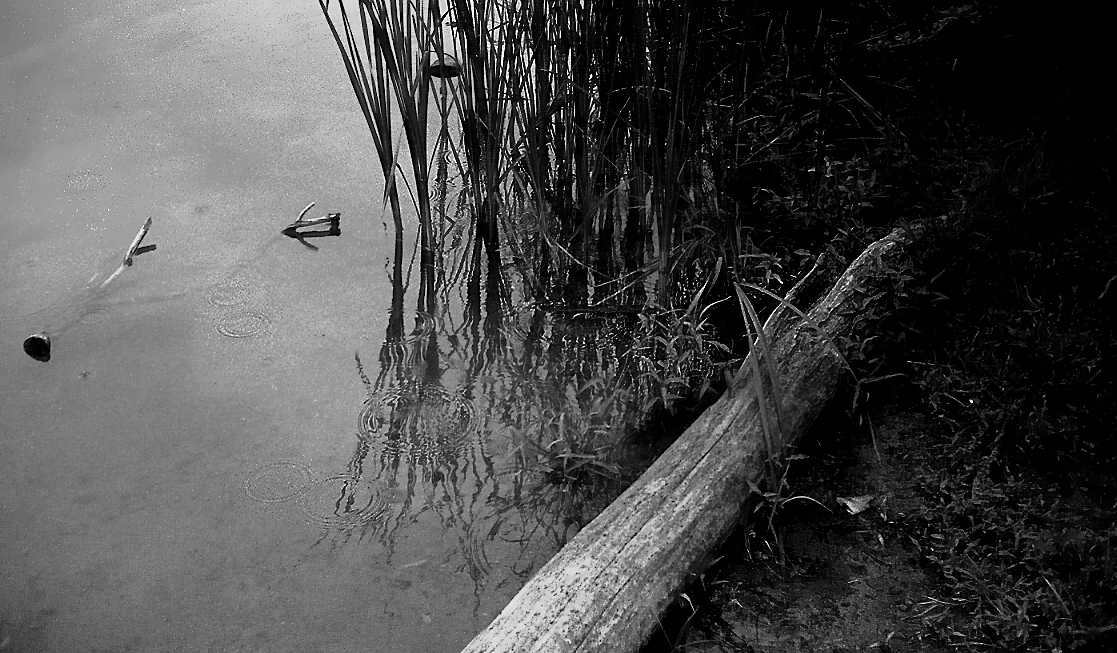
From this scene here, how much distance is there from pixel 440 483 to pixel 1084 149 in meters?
1.49

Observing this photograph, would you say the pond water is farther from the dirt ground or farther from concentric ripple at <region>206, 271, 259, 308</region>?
the dirt ground

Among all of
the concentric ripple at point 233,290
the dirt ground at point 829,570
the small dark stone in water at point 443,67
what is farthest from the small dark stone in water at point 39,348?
the dirt ground at point 829,570

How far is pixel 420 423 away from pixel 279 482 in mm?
295

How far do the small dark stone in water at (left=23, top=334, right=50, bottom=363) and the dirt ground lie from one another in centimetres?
147

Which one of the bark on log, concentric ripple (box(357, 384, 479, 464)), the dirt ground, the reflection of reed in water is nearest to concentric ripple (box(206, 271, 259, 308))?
concentric ripple (box(357, 384, 479, 464))

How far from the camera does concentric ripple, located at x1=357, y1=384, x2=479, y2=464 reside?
1.92 meters

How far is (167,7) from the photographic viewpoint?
3.57 metres

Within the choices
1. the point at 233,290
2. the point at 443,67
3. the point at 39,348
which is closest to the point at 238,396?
the point at 233,290

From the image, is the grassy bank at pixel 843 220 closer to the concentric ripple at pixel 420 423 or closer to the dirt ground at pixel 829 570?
the dirt ground at pixel 829 570

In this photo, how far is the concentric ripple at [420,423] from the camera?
6.28 ft

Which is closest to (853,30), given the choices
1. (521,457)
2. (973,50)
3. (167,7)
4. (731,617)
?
(973,50)

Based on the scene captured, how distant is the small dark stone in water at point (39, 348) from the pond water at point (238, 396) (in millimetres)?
23

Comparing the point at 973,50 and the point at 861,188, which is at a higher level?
the point at 973,50

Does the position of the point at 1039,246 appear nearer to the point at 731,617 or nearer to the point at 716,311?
the point at 716,311
